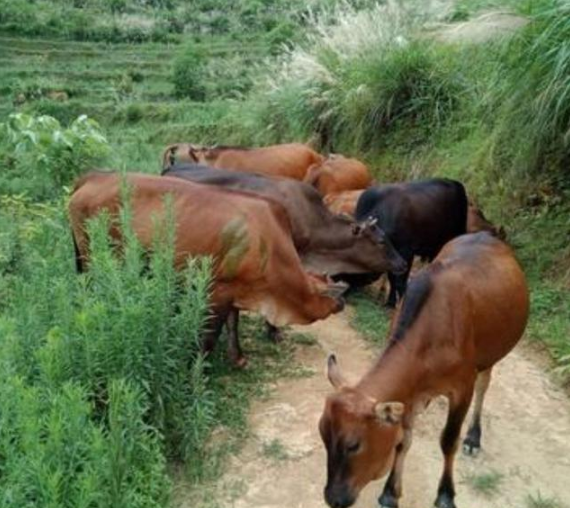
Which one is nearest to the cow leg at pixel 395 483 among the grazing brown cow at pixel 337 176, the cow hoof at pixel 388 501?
the cow hoof at pixel 388 501

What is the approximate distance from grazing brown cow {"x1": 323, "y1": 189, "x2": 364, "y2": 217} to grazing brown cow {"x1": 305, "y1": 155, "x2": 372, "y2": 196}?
26 cm

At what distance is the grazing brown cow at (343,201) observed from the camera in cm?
758

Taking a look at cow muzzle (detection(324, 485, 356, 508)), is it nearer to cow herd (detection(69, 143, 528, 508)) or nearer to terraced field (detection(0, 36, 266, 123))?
cow herd (detection(69, 143, 528, 508))

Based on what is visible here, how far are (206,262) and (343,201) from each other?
360 centimetres

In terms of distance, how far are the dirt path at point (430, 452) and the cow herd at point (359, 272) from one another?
195mm

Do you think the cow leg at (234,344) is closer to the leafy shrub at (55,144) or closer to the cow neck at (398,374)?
the cow neck at (398,374)

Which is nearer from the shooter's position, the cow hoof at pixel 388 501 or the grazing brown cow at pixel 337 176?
A: the cow hoof at pixel 388 501

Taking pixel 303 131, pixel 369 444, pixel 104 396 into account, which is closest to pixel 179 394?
pixel 104 396

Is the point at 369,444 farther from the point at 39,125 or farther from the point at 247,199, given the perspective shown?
the point at 39,125

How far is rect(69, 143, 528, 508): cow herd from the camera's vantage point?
11.5 feet

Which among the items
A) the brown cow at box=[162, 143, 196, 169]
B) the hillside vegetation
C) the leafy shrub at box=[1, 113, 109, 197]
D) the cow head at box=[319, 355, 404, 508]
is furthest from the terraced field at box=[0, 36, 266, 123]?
the cow head at box=[319, 355, 404, 508]

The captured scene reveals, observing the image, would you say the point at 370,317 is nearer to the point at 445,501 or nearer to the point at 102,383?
the point at 445,501

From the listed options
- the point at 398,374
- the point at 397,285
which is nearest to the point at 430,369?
the point at 398,374

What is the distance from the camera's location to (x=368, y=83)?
9.65 m
